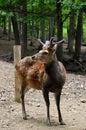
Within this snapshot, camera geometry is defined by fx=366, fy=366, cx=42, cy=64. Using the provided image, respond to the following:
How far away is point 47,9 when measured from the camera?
20.8m

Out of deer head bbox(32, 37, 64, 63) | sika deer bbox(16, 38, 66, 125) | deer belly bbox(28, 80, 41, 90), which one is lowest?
deer belly bbox(28, 80, 41, 90)

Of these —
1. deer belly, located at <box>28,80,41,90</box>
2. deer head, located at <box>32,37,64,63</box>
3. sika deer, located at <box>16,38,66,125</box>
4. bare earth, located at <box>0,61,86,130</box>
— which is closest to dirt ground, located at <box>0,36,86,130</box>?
bare earth, located at <box>0,61,86,130</box>

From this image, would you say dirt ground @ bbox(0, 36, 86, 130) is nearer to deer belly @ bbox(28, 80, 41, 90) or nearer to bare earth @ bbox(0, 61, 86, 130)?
bare earth @ bbox(0, 61, 86, 130)

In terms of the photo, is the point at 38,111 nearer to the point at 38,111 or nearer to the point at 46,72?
the point at 38,111

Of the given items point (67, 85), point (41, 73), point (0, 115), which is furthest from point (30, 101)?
point (67, 85)

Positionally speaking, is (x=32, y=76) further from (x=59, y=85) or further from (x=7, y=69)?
(x=7, y=69)

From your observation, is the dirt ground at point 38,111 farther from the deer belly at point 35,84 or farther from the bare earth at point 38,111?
the deer belly at point 35,84

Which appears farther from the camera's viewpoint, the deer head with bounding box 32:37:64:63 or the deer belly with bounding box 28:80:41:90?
the deer belly with bounding box 28:80:41:90

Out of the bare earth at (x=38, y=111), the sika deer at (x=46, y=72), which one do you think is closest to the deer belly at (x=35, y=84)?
the sika deer at (x=46, y=72)

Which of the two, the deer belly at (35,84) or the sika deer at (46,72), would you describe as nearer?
the sika deer at (46,72)

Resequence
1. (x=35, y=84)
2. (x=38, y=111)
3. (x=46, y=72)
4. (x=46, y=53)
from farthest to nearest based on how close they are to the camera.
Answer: (x=38, y=111), (x=35, y=84), (x=46, y=72), (x=46, y=53)

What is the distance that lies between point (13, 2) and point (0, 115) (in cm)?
1141

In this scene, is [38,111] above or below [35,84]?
below

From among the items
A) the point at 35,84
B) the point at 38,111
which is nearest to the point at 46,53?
the point at 35,84
